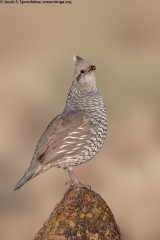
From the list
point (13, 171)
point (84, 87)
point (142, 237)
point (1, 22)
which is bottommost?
point (142, 237)

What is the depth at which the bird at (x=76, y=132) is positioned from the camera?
9.60 meters

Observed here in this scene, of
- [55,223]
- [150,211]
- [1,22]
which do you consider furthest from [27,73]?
[55,223]

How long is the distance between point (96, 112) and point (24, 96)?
55.0 ft

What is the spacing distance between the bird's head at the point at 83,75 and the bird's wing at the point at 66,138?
1.34 feet

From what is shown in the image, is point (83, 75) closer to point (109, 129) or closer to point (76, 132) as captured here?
point (76, 132)

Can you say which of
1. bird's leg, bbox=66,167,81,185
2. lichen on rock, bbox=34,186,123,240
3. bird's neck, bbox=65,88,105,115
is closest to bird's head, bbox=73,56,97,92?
bird's neck, bbox=65,88,105,115

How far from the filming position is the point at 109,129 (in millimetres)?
22594

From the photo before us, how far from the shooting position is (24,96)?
27.1 m

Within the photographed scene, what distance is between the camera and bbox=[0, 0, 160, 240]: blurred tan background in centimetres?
2002

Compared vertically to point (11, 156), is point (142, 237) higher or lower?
lower

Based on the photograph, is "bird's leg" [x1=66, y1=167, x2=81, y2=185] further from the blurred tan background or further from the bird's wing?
the blurred tan background

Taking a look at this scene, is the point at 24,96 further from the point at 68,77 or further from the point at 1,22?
the point at 1,22

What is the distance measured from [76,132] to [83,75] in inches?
30.2

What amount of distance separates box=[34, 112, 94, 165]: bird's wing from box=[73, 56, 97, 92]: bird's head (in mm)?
407
